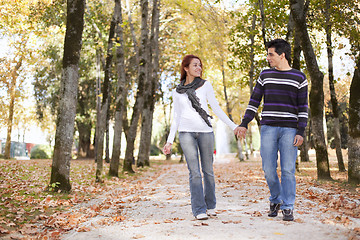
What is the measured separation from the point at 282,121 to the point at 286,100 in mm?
319

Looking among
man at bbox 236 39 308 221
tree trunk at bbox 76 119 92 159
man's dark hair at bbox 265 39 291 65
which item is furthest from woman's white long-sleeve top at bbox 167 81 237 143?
tree trunk at bbox 76 119 92 159

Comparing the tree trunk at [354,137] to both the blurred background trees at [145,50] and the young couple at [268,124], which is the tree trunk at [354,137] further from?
the young couple at [268,124]

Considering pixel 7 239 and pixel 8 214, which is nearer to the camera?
pixel 7 239

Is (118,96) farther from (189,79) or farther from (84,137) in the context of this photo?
(84,137)

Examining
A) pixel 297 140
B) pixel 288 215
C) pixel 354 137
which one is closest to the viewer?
pixel 288 215

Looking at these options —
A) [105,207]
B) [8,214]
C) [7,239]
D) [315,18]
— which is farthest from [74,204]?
[315,18]

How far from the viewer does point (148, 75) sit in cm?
2373

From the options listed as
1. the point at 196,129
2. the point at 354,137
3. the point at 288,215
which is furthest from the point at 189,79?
the point at 354,137

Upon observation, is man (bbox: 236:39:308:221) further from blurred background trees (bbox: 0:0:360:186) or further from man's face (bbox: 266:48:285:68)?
blurred background trees (bbox: 0:0:360:186)

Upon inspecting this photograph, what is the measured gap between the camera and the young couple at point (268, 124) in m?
5.46

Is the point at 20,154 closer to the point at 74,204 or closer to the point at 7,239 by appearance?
the point at 74,204

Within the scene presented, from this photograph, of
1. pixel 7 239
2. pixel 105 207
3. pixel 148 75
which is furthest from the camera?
pixel 148 75

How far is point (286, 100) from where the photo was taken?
5.47 m

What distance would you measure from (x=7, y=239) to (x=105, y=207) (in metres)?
2.78
